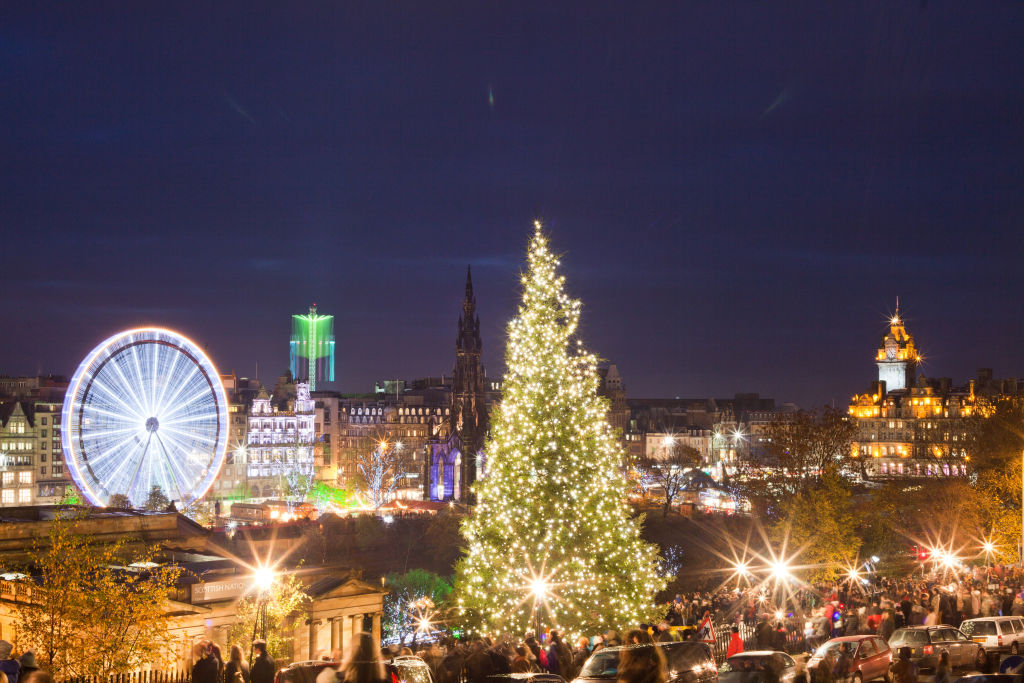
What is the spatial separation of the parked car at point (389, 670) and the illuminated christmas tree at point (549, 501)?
793 cm

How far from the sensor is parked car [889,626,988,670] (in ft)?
74.2

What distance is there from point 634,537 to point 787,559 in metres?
30.9

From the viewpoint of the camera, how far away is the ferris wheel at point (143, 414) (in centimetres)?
5691

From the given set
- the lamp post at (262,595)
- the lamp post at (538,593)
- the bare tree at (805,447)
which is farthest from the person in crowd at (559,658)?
the bare tree at (805,447)

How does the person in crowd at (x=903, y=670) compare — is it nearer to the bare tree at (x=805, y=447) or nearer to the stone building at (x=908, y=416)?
the bare tree at (x=805, y=447)

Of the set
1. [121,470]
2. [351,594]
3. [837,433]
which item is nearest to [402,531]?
[121,470]

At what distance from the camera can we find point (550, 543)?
25.1 m

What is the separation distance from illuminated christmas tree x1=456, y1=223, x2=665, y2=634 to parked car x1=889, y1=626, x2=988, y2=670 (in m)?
5.78

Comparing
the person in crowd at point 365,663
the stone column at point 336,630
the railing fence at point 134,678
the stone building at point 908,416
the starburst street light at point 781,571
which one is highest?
the stone building at point 908,416

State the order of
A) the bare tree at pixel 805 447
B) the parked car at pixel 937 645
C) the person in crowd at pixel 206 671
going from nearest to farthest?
the person in crowd at pixel 206 671
the parked car at pixel 937 645
the bare tree at pixel 805 447

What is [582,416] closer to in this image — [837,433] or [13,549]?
[13,549]

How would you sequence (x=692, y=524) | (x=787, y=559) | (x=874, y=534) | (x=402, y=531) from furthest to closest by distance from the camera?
(x=692, y=524), (x=402, y=531), (x=874, y=534), (x=787, y=559)

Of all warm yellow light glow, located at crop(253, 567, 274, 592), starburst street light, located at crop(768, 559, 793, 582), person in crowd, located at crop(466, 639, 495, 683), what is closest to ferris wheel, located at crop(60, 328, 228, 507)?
starburst street light, located at crop(768, 559, 793, 582)

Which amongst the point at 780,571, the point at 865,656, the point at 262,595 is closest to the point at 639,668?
the point at 865,656
